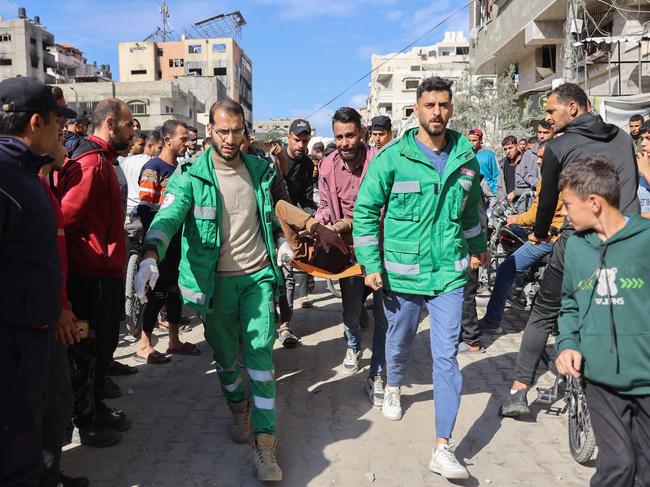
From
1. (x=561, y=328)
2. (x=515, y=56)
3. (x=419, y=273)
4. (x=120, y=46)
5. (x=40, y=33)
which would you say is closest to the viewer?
(x=561, y=328)

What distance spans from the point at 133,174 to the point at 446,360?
538 centimetres

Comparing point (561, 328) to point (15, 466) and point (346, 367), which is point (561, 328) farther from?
point (346, 367)

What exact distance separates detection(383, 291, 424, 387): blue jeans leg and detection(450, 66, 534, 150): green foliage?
21.8 m

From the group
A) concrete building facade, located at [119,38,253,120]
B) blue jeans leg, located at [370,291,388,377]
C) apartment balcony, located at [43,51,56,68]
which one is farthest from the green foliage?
concrete building facade, located at [119,38,253,120]

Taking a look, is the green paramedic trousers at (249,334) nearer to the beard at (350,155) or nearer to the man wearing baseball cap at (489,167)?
the beard at (350,155)

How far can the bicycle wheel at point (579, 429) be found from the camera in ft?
12.4

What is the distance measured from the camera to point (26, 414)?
2475mm

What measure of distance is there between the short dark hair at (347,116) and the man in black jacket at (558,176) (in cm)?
154

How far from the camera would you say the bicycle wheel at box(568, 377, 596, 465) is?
12.4 feet

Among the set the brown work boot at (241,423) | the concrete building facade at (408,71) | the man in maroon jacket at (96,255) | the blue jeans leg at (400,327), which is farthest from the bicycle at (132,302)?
the concrete building facade at (408,71)

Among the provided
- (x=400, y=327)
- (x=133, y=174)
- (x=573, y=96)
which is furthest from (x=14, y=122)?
(x=133, y=174)

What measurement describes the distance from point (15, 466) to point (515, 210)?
7.18 meters

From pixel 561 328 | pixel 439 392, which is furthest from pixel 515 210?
pixel 561 328

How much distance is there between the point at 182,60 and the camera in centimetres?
9131
